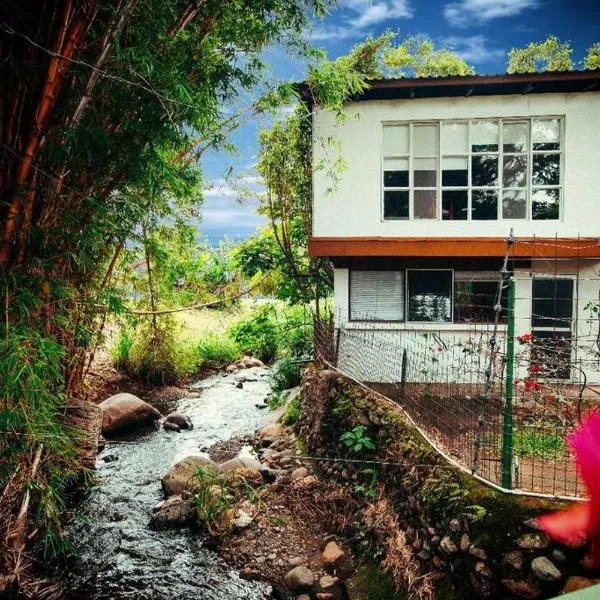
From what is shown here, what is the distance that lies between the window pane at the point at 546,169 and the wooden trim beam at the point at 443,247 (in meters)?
1.46

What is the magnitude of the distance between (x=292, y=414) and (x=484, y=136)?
7.61m

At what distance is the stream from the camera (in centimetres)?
556

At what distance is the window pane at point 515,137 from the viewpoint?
10516 millimetres

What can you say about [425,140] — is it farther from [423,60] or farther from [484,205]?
[423,60]

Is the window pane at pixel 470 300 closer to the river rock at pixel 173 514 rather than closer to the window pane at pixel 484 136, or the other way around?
the window pane at pixel 484 136

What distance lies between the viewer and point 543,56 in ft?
82.8

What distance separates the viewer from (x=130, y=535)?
21.9ft

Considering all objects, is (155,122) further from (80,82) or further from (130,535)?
(130,535)

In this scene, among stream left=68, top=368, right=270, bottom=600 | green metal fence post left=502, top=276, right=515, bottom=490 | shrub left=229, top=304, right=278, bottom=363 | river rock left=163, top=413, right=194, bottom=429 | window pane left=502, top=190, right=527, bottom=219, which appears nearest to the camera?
green metal fence post left=502, top=276, right=515, bottom=490

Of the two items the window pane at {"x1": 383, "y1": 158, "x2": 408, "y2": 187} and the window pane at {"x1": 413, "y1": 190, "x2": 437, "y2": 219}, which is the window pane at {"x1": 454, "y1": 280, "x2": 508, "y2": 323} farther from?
the window pane at {"x1": 383, "y1": 158, "x2": 408, "y2": 187}

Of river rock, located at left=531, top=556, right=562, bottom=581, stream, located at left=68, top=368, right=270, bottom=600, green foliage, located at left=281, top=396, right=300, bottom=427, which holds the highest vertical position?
river rock, located at left=531, top=556, right=562, bottom=581

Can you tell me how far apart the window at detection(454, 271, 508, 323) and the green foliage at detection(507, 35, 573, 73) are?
19.5m

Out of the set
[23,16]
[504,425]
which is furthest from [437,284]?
[23,16]

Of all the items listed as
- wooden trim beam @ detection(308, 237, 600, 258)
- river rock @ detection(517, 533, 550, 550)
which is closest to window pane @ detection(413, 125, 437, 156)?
wooden trim beam @ detection(308, 237, 600, 258)
